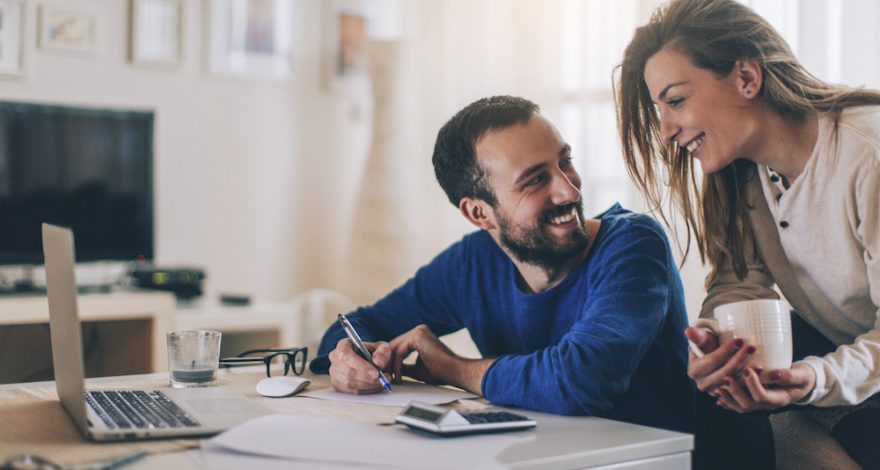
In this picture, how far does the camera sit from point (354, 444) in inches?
41.8

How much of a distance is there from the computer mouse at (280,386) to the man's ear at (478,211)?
1.69ft

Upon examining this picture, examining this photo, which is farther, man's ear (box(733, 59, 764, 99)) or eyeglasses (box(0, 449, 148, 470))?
man's ear (box(733, 59, 764, 99))

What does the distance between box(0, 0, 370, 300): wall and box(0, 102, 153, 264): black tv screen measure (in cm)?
15

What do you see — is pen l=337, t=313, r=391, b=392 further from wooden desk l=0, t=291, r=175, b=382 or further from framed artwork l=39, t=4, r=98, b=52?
framed artwork l=39, t=4, r=98, b=52

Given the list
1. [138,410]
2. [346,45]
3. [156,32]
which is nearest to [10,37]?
[156,32]

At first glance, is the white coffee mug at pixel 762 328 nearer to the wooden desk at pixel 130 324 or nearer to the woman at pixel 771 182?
the woman at pixel 771 182

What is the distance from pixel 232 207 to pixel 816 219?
9.65 feet

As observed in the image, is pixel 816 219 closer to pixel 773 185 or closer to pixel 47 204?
pixel 773 185

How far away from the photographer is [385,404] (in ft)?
4.42

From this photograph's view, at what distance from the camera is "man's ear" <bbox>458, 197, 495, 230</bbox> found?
1784 millimetres

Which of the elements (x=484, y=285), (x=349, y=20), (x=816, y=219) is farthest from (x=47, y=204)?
(x=816, y=219)

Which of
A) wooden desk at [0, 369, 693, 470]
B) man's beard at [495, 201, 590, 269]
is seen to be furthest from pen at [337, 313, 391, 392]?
man's beard at [495, 201, 590, 269]

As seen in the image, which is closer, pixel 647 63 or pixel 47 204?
pixel 647 63

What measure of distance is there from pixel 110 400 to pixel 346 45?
3.27 metres
